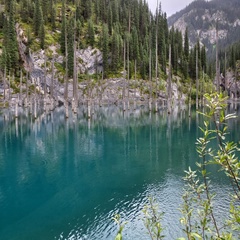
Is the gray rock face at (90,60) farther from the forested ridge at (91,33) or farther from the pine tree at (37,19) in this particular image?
the pine tree at (37,19)

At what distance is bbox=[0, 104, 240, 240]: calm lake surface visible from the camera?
414 inches

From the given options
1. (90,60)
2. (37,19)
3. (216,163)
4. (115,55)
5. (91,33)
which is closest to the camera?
(216,163)

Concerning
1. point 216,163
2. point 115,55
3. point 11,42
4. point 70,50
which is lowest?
point 216,163

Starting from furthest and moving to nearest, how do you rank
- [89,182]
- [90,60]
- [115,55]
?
[90,60] < [115,55] < [89,182]

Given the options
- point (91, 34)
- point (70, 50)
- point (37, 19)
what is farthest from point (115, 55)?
point (37, 19)

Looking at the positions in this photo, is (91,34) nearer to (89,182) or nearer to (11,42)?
(11,42)

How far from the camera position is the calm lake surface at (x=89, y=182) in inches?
414

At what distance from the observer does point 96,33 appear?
95.6m

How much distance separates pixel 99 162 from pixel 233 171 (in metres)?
17.3

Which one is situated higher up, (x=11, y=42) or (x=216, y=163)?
(x=11, y=42)

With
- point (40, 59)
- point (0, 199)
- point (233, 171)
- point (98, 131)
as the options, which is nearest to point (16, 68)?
point (40, 59)

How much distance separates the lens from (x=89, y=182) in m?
15.9

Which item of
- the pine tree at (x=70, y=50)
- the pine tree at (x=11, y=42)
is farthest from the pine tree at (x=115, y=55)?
the pine tree at (x=11, y=42)

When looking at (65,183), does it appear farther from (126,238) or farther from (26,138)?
(26,138)
